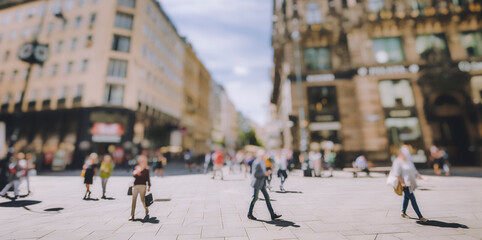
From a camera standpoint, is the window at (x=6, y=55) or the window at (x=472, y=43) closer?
the window at (x=472, y=43)

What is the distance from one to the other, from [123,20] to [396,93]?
3066 cm

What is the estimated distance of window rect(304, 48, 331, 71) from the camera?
70.5ft

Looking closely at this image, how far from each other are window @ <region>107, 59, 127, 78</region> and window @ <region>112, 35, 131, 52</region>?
1481 mm

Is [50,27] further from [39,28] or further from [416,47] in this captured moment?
[416,47]

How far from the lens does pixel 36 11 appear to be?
27.0 meters

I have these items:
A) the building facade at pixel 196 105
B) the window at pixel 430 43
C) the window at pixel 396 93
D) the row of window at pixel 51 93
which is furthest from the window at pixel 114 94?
the window at pixel 430 43

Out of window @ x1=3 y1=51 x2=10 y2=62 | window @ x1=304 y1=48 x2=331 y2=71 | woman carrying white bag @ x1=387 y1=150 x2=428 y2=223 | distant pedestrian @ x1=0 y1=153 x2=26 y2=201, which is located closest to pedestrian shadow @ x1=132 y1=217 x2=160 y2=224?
woman carrying white bag @ x1=387 y1=150 x2=428 y2=223

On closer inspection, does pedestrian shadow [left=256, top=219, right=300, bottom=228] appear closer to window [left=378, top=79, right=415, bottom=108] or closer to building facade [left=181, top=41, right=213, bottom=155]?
window [left=378, top=79, right=415, bottom=108]

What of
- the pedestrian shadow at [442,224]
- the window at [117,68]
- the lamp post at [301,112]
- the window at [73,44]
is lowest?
the pedestrian shadow at [442,224]

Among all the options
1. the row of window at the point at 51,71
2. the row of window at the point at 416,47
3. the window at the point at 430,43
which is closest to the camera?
the row of window at the point at 416,47

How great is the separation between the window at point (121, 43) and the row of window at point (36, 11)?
5509mm

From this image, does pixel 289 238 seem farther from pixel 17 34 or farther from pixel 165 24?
pixel 17 34

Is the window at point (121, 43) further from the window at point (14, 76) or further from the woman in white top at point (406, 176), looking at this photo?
the woman in white top at point (406, 176)

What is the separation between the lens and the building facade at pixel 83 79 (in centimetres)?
2170
